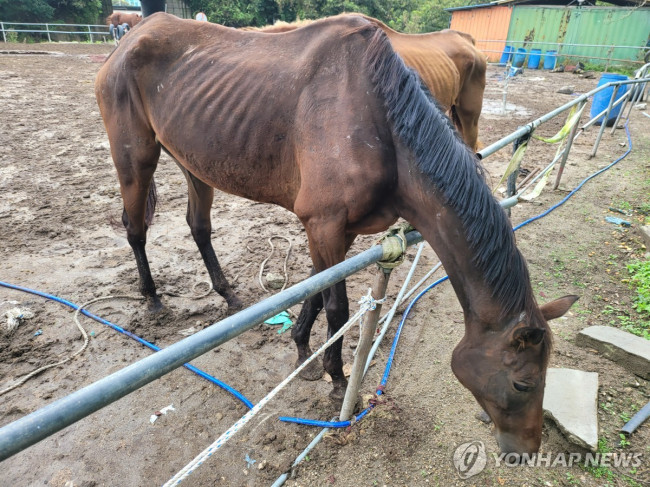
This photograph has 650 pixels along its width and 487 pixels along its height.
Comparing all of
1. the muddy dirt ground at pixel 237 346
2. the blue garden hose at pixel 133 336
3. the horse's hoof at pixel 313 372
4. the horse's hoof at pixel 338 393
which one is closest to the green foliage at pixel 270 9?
the muddy dirt ground at pixel 237 346

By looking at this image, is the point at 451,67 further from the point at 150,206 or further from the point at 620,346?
the point at 150,206

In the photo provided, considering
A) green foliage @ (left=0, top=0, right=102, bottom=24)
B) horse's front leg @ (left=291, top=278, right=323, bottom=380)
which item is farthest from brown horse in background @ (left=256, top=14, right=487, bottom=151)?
green foliage @ (left=0, top=0, right=102, bottom=24)

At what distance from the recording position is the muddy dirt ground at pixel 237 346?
1.98 m

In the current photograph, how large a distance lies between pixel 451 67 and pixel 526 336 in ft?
11.2

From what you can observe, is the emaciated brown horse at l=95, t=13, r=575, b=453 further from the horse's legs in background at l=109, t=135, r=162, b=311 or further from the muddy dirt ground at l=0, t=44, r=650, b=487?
the muddy dirt ground at l=0, t=44, r=650, b=487

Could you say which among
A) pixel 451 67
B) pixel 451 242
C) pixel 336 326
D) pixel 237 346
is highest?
pixel 451 67

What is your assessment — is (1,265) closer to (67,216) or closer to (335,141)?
(67,216)

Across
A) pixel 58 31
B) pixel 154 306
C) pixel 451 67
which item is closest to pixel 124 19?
pixel 58 31

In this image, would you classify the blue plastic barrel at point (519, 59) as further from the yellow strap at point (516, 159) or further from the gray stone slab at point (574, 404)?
the gray stone slab at point (574, 404)

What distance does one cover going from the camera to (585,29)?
19.7m

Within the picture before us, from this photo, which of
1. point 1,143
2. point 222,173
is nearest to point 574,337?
point 222,173

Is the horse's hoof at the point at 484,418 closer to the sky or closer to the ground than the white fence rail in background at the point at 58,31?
closer to the ground

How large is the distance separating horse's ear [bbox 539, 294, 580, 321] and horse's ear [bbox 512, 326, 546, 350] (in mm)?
241

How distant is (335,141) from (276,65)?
2.36 feet
